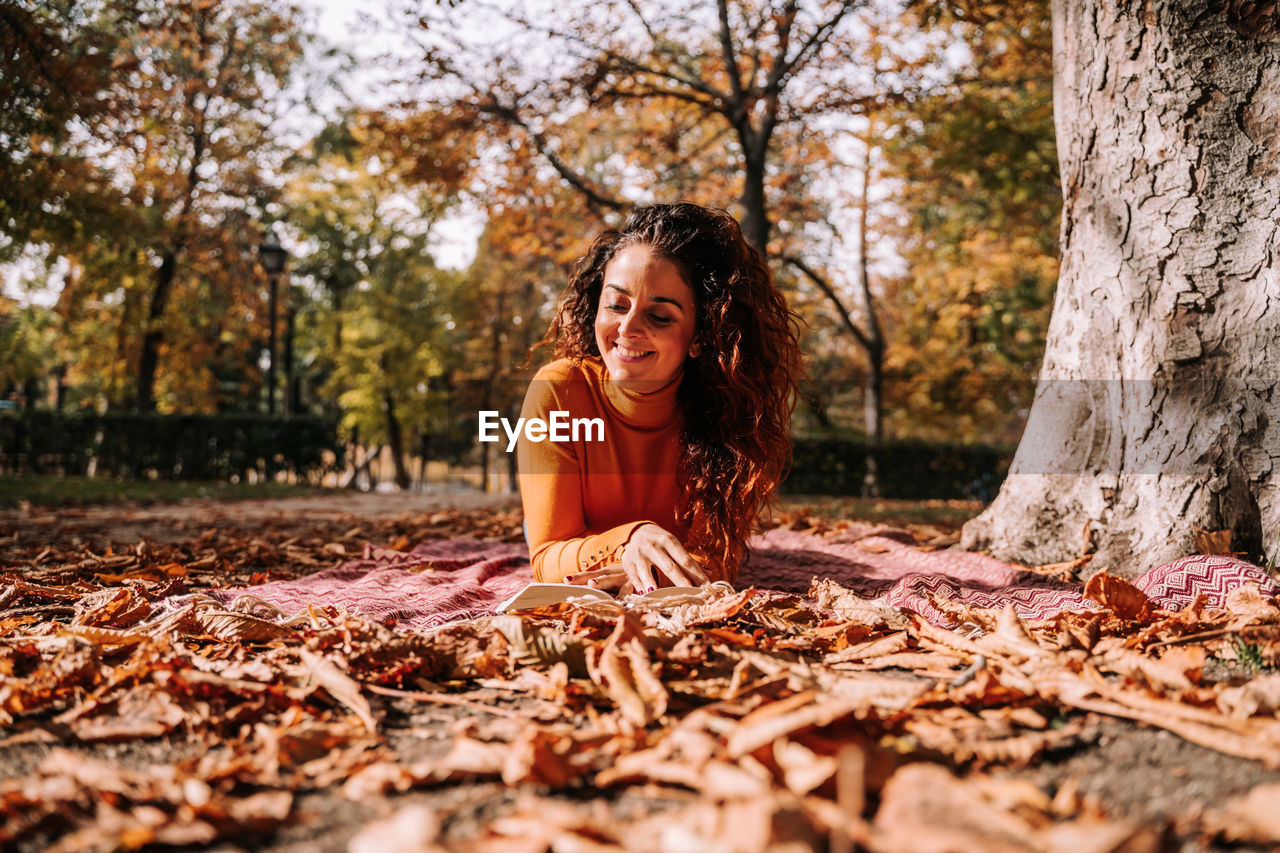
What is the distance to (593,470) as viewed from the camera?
2.72 meters

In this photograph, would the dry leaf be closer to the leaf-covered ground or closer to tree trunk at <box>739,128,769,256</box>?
the leaf-covered ground

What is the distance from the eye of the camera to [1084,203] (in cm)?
311

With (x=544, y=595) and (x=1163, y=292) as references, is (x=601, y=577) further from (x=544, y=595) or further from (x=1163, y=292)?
(x=1163, y=292)

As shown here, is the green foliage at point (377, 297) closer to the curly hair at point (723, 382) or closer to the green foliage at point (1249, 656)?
the curly hair at point (723, 382)

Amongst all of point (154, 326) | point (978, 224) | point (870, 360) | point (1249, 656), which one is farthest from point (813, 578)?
point (154, 326)

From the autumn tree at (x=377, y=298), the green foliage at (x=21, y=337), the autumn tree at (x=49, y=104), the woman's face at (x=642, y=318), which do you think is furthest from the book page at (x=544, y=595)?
the green foliage at (x=21, y=337)

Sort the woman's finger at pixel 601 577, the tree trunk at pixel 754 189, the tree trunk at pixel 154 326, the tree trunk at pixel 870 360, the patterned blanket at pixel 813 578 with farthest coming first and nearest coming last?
the tree trunk at pixel 154 326, the tree trunk at pixel 870 360, the tree trunk at pixel 754 189, the woman's finger at pixel 601 577, the patterned blanket at pixel 813 578

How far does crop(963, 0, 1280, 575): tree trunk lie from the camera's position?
2.59 metres

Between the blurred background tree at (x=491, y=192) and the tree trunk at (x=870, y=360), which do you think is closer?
the blurred background tree at (x=491, y=192)

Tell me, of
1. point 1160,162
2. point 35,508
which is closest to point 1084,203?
point 1160,162

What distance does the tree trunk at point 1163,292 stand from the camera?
8.50 ft

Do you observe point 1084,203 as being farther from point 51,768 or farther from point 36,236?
point 36,236

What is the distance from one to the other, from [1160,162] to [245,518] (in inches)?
271

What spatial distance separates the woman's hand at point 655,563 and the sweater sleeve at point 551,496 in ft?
0.68
